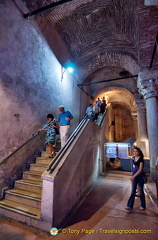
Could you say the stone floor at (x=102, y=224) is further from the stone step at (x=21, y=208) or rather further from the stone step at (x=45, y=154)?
the stone step at (x=45, y=154)

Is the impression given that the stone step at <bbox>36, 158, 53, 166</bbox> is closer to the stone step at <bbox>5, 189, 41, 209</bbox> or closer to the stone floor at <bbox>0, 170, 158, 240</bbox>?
the stone step at <bbox>5, 189, 41, 209</bbox>

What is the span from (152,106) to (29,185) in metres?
5.95

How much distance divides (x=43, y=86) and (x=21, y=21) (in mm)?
2331

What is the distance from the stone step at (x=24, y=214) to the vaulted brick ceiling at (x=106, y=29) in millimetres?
6546

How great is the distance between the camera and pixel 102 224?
2559 mm

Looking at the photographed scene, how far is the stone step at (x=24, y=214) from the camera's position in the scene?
94.7 inches

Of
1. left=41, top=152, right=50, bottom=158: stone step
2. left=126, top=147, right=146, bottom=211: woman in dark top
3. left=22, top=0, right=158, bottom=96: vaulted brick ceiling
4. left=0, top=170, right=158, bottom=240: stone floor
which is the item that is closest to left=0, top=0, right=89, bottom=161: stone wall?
left=41, top=152, right=50, bottom=158: stone step

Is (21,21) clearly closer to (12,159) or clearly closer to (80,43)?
(80,43)

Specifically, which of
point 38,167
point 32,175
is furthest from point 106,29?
point 32,175

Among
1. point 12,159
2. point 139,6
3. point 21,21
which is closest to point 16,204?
point 12,159

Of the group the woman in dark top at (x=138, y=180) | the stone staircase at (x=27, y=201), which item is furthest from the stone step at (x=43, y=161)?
the woman in dark top at (x=138, y=180)

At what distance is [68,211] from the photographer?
2.81 metres

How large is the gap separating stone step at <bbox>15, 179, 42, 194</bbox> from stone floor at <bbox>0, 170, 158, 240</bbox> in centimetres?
75

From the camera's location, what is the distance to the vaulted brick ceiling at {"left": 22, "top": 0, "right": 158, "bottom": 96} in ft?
16.6
